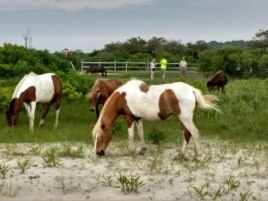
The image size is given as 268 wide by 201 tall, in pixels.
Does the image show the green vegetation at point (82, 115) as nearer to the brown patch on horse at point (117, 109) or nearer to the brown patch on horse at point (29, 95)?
the brown patch on horse at point (29, 95)

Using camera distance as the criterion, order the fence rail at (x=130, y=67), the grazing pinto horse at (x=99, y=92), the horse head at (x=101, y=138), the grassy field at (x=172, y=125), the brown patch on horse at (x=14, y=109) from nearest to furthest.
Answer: the horse head at (x=101, y=138) < the grassy field at (x=172, y=125) < the brown patch on horse at (x=14, y=109) < the grazing pinto horse at (x=99, y=92) < the fence rail at (x=130, y=67)

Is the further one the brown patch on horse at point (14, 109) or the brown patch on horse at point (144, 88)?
the brown patch on horse at point (14, 109)

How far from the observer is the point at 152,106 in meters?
11.7

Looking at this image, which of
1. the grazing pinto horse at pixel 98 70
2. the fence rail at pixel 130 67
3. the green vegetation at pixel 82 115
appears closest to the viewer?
the green vegetation at pixel 82 115

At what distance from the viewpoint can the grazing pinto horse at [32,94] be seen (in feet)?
52.0

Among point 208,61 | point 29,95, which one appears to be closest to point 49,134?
point 29,95

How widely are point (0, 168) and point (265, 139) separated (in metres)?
7.70

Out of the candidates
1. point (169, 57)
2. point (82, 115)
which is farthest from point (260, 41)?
point (82, 115)

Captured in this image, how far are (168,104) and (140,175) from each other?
2222 mm

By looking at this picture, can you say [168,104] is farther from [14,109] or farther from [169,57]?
[169,57]

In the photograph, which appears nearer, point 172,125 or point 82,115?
point 172,125

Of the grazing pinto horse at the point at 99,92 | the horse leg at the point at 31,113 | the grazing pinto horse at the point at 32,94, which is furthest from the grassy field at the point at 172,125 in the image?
the grazing pinto horse at the point at 99,92

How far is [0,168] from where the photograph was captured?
9688 mm

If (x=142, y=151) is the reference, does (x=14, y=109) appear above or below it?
above
